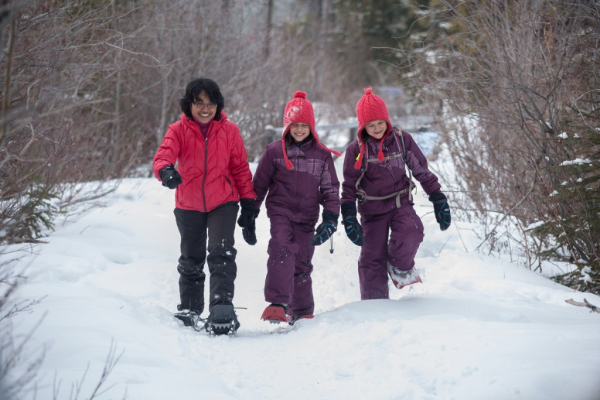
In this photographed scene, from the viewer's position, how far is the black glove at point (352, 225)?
4500 mm

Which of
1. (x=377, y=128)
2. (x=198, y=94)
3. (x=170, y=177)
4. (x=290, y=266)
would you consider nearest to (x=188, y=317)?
(x=290, y=266)

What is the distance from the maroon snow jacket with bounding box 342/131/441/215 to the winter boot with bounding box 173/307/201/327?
146cm

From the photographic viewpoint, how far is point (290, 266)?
4.52m

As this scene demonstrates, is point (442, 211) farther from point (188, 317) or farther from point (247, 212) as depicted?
point (188, 317)

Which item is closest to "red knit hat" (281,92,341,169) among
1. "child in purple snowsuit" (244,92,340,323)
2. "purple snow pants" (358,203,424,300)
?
"child in purple snowsuit" (244,92,340,323)

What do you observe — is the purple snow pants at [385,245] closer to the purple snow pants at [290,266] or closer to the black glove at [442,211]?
the black glove at [442,211]

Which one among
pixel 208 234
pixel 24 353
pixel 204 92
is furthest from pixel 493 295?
pixel 24 353

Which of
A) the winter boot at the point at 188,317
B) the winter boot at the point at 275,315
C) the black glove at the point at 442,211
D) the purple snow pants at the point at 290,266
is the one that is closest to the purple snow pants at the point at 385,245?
the black glove at the point at 442,211

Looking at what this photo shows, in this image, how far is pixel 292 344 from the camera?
4.03 m

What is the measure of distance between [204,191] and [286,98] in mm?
9747

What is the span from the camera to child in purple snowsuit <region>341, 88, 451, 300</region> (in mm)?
4602

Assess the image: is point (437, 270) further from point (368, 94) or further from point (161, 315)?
point (161, 315)

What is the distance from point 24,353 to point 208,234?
5.87 ft

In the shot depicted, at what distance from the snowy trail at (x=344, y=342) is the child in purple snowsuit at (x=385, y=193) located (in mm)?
419
